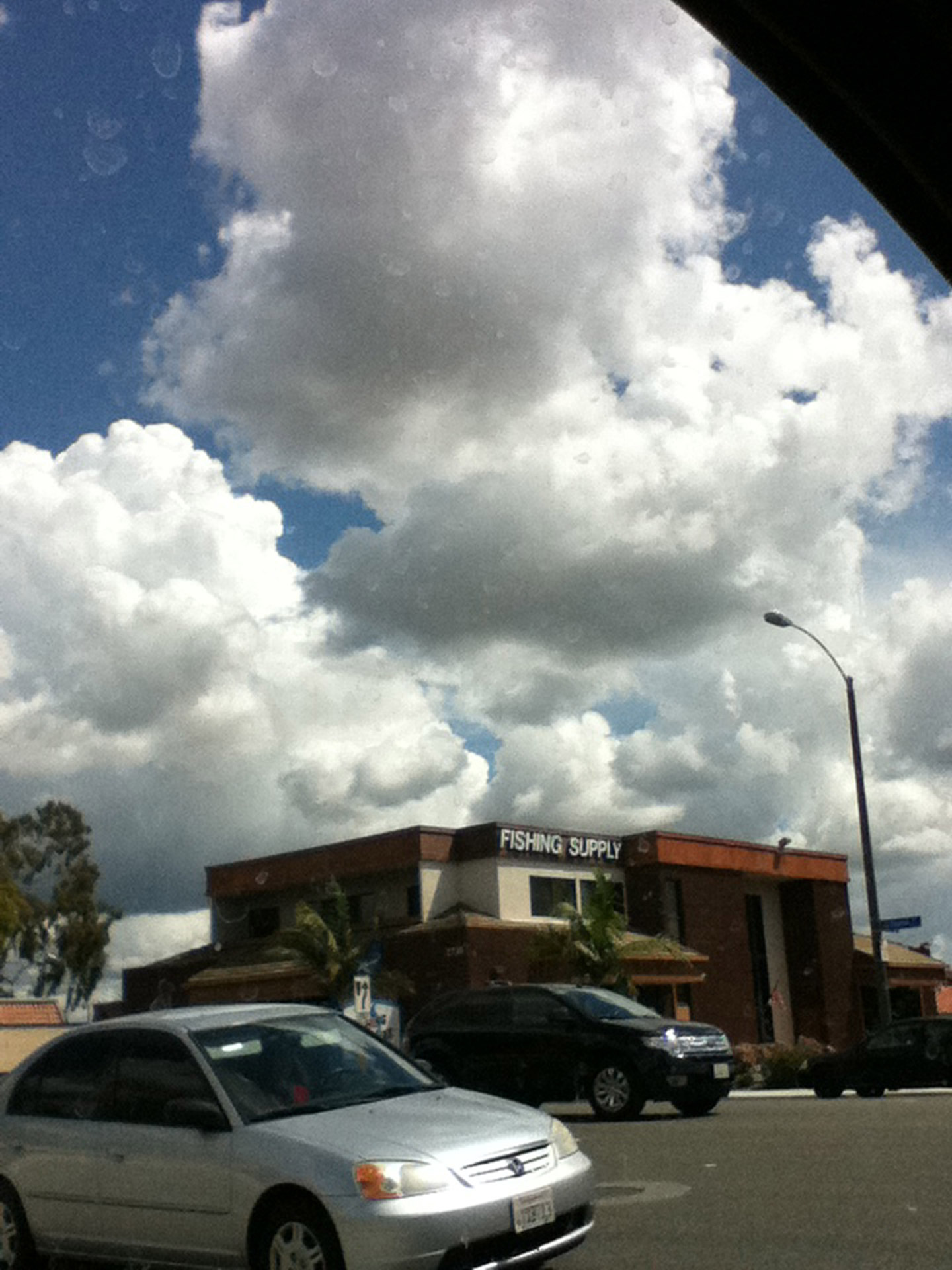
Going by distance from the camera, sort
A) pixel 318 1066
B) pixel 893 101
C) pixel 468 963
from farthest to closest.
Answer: pixel 468 963, pixel 318 1066, pixel 893 101

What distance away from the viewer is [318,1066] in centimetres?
719

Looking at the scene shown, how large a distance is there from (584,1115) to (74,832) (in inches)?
1792

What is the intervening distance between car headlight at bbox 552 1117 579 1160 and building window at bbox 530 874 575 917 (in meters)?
33.4

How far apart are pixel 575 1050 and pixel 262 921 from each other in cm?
3088

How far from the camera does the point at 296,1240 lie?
608 cm

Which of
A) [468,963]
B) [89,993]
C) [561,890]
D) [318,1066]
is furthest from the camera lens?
[89,993]

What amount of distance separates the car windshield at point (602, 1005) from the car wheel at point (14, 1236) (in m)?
9.39

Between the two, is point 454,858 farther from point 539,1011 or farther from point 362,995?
point 539,1011

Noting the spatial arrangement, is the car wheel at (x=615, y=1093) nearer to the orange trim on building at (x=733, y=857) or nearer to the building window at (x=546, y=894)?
the building window at (x=546, y=894)

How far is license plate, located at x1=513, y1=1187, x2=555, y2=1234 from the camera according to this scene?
243 inches

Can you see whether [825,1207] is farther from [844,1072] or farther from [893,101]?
[844,1072]

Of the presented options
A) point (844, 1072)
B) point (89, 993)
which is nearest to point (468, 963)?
point (844, 1072)

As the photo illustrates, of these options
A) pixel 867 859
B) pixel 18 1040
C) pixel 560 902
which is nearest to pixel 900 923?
pixel 867 859

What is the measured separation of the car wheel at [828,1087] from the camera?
2170 centimetres
